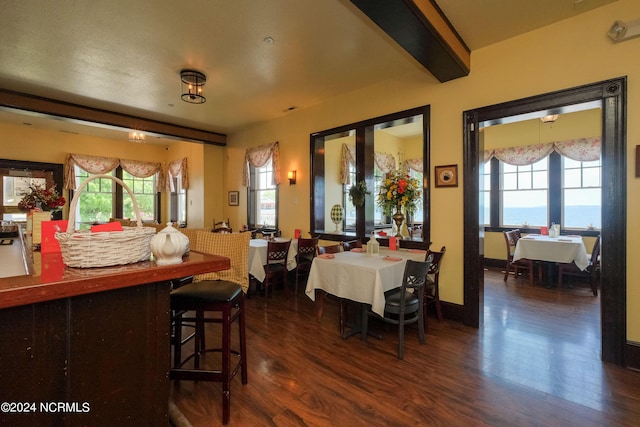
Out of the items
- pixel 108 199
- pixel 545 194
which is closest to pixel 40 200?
pixel 108 199

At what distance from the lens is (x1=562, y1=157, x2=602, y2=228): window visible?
17.1ft

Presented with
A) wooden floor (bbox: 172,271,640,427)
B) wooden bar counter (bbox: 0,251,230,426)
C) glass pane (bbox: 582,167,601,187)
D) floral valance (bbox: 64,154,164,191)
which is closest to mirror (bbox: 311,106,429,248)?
wooden floor (bbox: 172,271,640,427)

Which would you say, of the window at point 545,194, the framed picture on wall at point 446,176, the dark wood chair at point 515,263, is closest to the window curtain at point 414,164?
the window at point 545,194

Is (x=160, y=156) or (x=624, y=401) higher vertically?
(x=160, y=156)

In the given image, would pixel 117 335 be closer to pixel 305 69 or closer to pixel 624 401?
pixel 624 401

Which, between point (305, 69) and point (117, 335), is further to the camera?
point (305, 69)

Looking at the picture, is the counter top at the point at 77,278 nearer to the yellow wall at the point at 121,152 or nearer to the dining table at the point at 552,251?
the dining table at the point at 552,251

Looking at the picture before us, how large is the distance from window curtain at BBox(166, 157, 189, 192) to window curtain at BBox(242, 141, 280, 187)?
2.02 m

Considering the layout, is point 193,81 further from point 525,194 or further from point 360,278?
point 525,194

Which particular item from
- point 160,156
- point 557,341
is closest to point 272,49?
point 557,341

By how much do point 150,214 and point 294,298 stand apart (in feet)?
20.8

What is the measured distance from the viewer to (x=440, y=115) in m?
3.50

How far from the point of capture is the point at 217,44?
3.13 m

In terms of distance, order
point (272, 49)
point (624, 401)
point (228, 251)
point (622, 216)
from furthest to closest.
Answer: point (272, 49)
point (622, 216)
point (228, 251)
point (624, 401)
